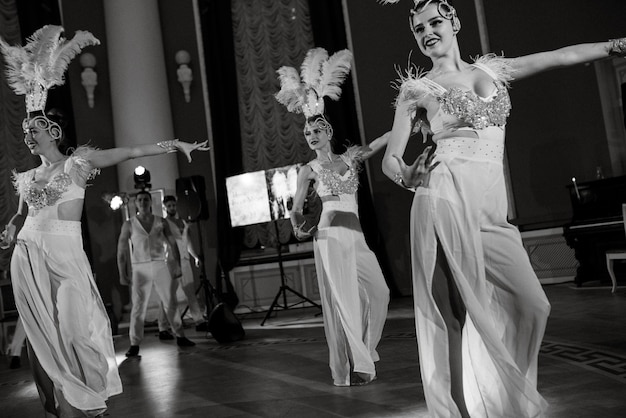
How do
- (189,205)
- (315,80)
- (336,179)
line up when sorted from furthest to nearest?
(189,205) < (315,80) < (336,179)

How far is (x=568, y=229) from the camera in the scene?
26.1 feet

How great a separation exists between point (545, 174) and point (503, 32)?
6.82 feet

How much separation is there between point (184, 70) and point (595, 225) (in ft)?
21.6

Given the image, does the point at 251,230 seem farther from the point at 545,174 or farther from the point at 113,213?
the point at 545,174

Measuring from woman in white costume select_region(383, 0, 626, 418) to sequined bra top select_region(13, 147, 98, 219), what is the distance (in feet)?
7.49

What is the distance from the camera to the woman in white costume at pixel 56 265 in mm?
3818

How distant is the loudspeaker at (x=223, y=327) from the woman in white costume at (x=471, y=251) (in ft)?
15.7

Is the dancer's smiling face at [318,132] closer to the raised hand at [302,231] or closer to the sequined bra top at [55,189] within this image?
the raised hand at [302,231]

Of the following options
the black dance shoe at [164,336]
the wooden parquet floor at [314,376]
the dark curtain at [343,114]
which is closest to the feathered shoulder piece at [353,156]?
the wooden parquet floor at [314,376]

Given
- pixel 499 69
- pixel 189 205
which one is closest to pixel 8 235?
pixel 499 69

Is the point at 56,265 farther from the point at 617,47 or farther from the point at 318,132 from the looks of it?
the point at 617,47

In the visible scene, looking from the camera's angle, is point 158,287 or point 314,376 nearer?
point 314,376

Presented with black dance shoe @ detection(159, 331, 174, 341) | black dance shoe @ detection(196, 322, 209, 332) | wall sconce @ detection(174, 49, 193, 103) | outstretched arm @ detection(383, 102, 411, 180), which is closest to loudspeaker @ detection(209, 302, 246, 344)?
black dance shoe @ detection(159, 331, 174, 341)

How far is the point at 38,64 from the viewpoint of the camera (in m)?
4.19
